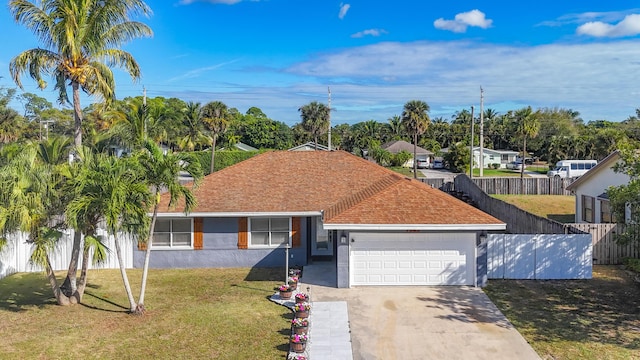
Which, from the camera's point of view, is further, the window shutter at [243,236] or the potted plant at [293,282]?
the window shutter at [243,236]

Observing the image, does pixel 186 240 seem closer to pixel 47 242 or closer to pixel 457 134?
pixel 47 242

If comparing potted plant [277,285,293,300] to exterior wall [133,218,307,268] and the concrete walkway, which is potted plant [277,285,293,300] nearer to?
the concrete walkway

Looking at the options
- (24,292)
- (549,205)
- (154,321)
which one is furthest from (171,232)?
(549,205)

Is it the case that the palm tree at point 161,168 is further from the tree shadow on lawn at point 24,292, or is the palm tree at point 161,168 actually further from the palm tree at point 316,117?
the palm tree at point 316,117

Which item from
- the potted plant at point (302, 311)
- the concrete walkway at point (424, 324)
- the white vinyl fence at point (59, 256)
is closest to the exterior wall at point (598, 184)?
the concrete walkway at point (424, 324)

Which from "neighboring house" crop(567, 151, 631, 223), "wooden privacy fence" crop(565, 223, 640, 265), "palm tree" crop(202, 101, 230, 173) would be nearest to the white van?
"neighboring house" crop(567, 151, 631, 223)

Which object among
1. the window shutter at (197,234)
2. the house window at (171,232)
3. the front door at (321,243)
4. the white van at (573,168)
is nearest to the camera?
the window shutter at (197,234)

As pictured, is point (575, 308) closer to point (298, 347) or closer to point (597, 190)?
point (298, 347)
